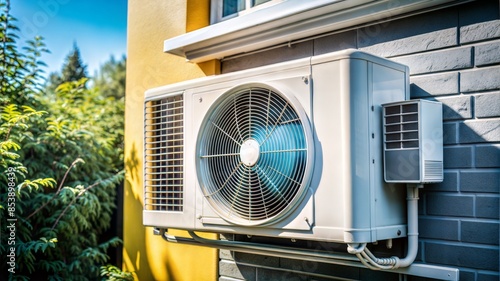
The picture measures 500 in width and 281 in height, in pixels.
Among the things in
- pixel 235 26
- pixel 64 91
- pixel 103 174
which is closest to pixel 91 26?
pixel 64 91

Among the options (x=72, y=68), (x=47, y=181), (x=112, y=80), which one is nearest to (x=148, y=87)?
(x=47, y=181)

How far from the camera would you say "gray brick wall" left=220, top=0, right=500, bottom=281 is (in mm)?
1929

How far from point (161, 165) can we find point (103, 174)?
1.54 meters

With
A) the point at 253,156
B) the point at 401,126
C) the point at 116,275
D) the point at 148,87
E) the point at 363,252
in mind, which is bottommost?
the point at 116,275

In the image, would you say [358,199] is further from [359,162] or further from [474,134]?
[474,134]

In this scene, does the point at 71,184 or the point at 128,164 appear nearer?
the point at 128,164

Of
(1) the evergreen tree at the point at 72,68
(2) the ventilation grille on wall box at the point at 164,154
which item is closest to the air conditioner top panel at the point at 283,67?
(2) the ventilation grille on wall box at the point at 164,154

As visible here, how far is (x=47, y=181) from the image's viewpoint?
323 centimetres

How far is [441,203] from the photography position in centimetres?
206

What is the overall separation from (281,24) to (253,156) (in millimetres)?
761

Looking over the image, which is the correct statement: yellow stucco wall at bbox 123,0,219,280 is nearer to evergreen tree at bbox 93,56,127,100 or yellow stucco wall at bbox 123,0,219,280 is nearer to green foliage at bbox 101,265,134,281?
green foliage at bbox 101,265,134,281

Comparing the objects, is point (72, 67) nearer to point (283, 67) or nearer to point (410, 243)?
point (283, 67)

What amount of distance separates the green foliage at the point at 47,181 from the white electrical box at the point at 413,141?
221cm

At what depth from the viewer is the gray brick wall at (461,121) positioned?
1929 millimetres
